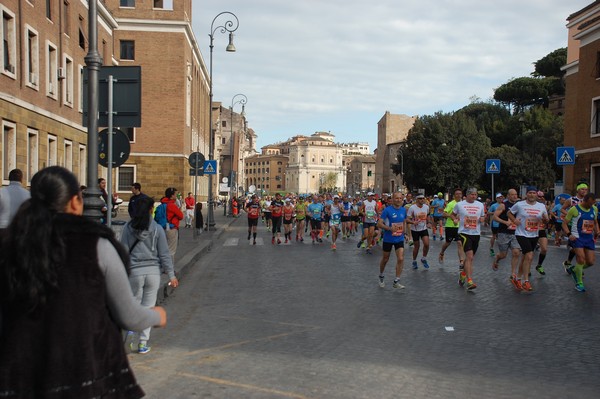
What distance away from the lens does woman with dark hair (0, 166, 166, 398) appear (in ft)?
8.14

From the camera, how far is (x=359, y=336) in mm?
7410

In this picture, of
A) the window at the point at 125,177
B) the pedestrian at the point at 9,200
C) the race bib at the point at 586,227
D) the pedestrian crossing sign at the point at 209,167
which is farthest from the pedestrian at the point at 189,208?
the pedestrian at the point at 9,200

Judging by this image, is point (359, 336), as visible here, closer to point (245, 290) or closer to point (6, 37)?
point (245, 290)

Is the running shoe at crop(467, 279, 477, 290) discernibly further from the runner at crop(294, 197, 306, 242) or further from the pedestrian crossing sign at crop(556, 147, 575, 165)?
the pedestrian crossing sign at crop(556, 147, 575, 165)

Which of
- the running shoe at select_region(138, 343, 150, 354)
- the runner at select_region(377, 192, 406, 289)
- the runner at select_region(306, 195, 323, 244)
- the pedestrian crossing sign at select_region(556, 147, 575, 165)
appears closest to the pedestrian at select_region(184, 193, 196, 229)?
the runner at select_region(306, 195, 323, 244)

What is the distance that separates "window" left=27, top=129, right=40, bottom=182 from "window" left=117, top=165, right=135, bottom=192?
65.1 ft

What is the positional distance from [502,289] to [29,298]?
9951 millimetres

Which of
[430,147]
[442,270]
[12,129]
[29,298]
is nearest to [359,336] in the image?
[29,298]

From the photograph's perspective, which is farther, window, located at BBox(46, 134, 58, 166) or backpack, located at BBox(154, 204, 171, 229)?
window, located at BBox(46, 134, 58, 166)

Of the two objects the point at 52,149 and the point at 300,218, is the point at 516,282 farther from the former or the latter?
the point at 52,149

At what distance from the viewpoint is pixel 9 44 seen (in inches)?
895

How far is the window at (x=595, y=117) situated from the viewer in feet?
107

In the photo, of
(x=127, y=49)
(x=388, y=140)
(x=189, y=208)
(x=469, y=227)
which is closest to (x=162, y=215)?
(x=469, y=227)

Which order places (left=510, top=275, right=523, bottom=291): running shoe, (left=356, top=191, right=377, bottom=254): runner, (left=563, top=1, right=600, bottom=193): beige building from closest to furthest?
(left=510, top=275, right=523, bottom=291): running shoe, (left=356, top=191, right=377, bottom=254): runner, (left=563, top=1, right=600, bottom=193): beige building
